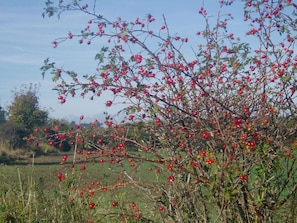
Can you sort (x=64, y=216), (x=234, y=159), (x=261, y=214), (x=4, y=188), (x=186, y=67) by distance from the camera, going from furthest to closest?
(x=4, y=188) → (x=64, y=216) → (x=186, y=67) → (x=261, y=214) → (x=234, y=159)

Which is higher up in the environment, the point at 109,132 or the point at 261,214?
the point at 109,132

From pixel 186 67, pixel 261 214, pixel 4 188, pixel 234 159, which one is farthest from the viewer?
pixel 4 188

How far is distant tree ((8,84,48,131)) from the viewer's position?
108 ft

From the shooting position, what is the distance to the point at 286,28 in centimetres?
453

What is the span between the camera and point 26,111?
33.8m

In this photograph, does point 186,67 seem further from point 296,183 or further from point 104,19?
point 296,183

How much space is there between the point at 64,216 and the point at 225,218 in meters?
2.08

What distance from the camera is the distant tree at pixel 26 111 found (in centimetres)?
3306

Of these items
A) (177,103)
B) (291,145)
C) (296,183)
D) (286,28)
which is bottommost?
(296,183)

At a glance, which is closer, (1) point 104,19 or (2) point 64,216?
(1) point 104,19

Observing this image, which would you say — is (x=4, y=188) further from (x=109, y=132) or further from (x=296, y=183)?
(x=296, y=183)

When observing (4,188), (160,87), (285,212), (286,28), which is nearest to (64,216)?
(4,188)

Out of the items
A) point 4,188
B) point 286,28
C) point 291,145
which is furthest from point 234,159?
point 4,188

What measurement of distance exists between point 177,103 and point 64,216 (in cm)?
208
